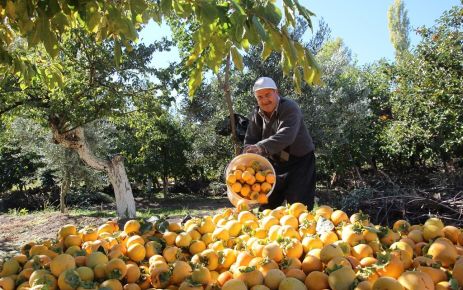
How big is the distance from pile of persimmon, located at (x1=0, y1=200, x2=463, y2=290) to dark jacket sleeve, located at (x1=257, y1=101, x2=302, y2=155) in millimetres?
1265

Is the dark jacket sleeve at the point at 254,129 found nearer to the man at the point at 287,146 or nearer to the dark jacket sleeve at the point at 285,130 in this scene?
the man at the point at 287,146

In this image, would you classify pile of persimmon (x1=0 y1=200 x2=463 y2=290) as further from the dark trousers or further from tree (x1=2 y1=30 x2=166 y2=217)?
tree (x1=2 y1=30 x2=166 y2=217)

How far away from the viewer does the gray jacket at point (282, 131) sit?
3.34 meters

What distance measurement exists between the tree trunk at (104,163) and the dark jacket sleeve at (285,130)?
5278mm

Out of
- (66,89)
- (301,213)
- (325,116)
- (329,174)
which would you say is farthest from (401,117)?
(301,213)

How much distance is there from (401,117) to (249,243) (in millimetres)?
8449

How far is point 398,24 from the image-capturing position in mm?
35594

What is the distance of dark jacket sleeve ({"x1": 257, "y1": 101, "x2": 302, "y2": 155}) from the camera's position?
332cm

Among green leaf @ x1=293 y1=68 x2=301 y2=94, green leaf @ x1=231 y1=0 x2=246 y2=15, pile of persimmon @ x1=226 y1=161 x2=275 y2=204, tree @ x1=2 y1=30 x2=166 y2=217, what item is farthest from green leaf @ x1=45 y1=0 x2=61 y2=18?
tree @ x1=2 y1=30 x2=166 y2=217

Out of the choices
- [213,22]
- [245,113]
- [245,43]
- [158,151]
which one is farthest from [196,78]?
[158,151]

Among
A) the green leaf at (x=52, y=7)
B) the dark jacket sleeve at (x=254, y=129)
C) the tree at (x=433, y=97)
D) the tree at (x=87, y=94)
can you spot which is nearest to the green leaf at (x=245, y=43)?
the green leaf at (x=52, y=7)

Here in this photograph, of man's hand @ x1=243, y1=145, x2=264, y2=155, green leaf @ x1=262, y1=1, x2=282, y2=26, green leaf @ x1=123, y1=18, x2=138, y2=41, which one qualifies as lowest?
man's hand @ x1=243, y1=145, x2=264, y2=155

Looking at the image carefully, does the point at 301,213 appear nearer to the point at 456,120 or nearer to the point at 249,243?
the point at 249,243

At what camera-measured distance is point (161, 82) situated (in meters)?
8.22
